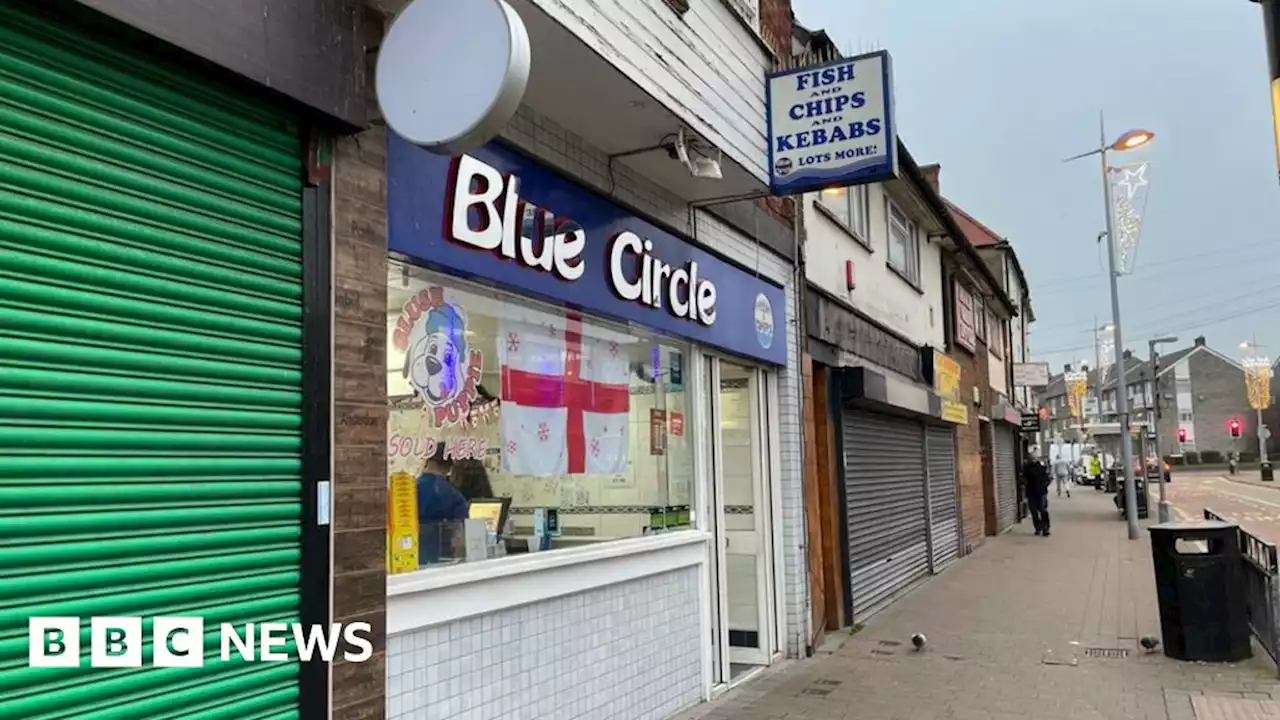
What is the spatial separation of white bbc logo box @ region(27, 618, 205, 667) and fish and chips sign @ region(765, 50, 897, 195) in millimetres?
5483

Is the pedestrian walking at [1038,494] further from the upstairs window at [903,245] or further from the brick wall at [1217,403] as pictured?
the brick wall at [1217,403]

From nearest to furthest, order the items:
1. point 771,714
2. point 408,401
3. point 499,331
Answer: point 408,401 → point 499,331 → point 771,714

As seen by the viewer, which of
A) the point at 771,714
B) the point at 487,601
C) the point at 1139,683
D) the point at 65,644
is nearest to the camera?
the point at 65,644

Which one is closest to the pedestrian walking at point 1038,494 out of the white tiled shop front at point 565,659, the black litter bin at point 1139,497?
the black litter bin at point 1139,497

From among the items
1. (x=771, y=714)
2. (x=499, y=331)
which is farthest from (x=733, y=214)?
(x=771, y=714)

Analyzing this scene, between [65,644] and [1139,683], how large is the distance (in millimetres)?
7738

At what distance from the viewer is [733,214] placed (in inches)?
320

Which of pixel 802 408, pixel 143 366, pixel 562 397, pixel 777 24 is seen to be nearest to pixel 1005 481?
pixel 802 408

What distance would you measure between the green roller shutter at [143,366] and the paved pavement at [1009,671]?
4.31m

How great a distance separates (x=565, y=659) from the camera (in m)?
5.50

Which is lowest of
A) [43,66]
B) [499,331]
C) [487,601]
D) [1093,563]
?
[1093,563]

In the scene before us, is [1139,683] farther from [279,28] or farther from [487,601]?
[279,28]

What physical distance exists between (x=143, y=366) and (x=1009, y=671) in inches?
297

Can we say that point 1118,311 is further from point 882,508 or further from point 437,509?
point 437,509
